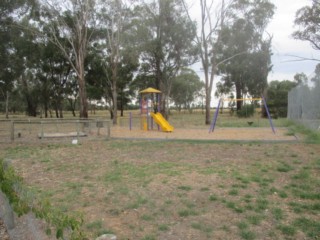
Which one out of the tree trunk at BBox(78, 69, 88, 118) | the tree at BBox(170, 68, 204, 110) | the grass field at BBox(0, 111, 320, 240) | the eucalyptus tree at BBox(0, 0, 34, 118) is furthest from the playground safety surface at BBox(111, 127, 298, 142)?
the tree at BBox(170, 68, 204, 110)

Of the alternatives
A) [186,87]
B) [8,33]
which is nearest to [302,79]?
[8,33]

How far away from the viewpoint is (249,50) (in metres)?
36.6

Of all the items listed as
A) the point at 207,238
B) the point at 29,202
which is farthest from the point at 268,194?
the point at 29,202

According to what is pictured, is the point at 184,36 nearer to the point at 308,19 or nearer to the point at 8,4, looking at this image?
the point at 308,19

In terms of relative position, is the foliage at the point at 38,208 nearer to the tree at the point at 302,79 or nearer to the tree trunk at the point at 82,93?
the tree at the point at 302,79

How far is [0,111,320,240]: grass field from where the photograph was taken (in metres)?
3.72

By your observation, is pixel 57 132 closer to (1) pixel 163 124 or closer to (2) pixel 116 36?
(1) pixel 163 124

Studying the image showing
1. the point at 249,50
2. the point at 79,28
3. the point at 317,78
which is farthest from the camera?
the point at 249,50

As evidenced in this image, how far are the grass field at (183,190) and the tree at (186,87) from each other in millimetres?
45671

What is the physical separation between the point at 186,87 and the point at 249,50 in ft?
81.8

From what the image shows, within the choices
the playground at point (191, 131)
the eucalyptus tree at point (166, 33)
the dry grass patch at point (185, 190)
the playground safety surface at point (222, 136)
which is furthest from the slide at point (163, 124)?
the eucalyptus tree at point (166, 33)

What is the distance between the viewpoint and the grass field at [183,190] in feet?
12.2

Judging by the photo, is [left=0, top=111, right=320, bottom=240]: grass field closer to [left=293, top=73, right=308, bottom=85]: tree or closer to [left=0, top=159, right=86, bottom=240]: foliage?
[left=0, top=159, right=86, bottom=240]: foliage

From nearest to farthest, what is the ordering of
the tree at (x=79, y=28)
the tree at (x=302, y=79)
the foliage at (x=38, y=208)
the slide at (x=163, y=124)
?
the foliage at (x=38, y=208) < the tree at (x=302, y=79) < the slide at (x=163, y=124) < the tree at (x=79, y=28)
